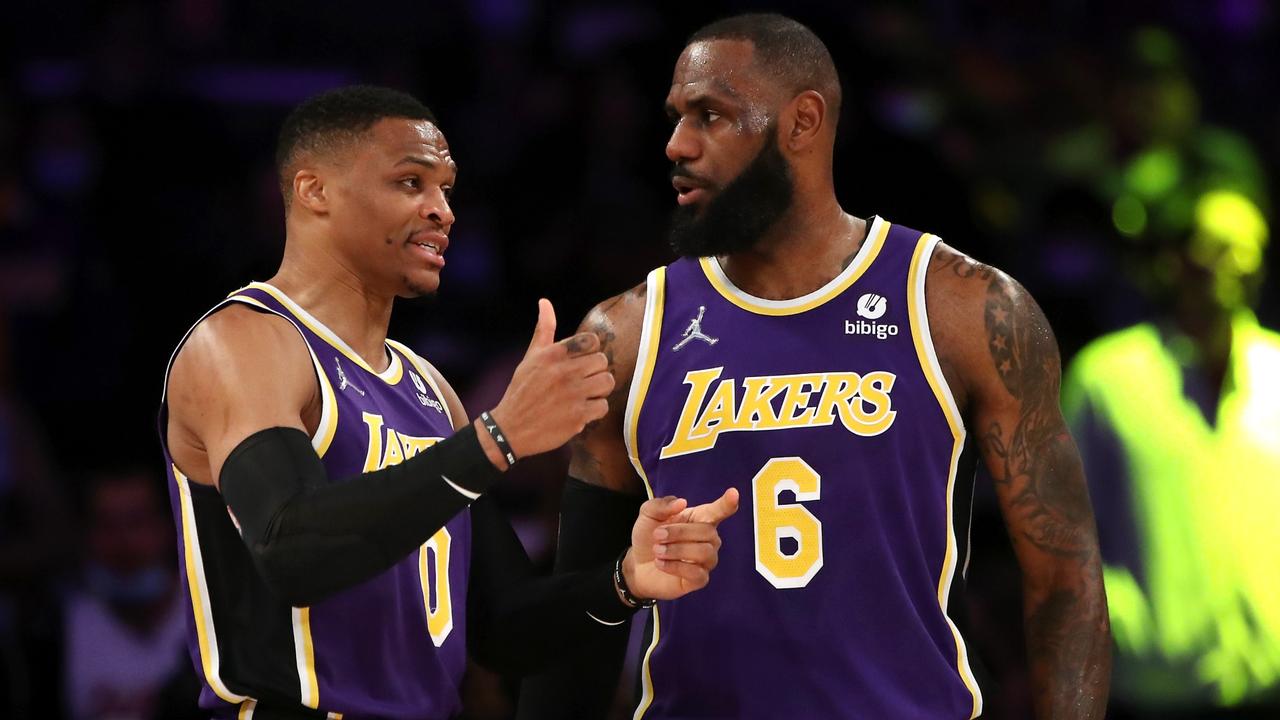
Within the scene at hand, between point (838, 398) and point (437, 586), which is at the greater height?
point (838, 398)

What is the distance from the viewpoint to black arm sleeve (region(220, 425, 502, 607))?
10.7 feet

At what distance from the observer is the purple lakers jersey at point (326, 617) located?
11.7ft

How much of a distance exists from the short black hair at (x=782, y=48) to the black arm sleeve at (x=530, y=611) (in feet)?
3.95

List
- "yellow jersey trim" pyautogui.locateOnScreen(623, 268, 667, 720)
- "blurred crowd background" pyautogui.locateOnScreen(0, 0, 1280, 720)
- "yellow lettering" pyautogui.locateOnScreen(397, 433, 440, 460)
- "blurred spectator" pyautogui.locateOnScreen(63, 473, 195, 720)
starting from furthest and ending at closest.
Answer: "blurred spectator" pyautogui.locateOnScreen(63, 473, 195, 720) → "blurred crowd background" pyautogui.locateOnScreen(0, 0, 1280, 720) → "yellow jersey trim" pyautogui.locateOnScreen(623, 268, 667, 720) → "yellow lettering" pyautogui.locateOnScreen(397, 433, 440, 460)

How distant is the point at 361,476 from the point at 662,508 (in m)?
0.66

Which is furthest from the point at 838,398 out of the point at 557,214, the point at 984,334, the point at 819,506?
the point at 557,214

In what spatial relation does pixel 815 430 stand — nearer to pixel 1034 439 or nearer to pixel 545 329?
pixel 1034 439

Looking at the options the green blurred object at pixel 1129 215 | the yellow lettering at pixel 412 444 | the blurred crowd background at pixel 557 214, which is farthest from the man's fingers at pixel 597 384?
the green blurred object at pixel 1129 215

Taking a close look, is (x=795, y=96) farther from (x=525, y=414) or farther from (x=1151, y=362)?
(x=1151, y=362)

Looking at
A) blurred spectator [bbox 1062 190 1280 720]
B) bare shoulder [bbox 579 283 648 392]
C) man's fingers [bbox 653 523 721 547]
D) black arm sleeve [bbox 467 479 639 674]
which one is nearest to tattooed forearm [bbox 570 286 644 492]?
bare shoulder [bbox 579 283 648 392]

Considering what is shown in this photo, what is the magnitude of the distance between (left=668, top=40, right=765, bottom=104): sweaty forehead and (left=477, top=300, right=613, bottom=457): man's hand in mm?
951

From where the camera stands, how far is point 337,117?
13.1ft

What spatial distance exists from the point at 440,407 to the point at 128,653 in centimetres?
302

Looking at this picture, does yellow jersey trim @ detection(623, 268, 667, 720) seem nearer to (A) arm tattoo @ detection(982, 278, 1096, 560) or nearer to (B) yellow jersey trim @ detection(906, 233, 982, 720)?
(B) yellow jersey trim @ detection(906, 233, 982, 720)
